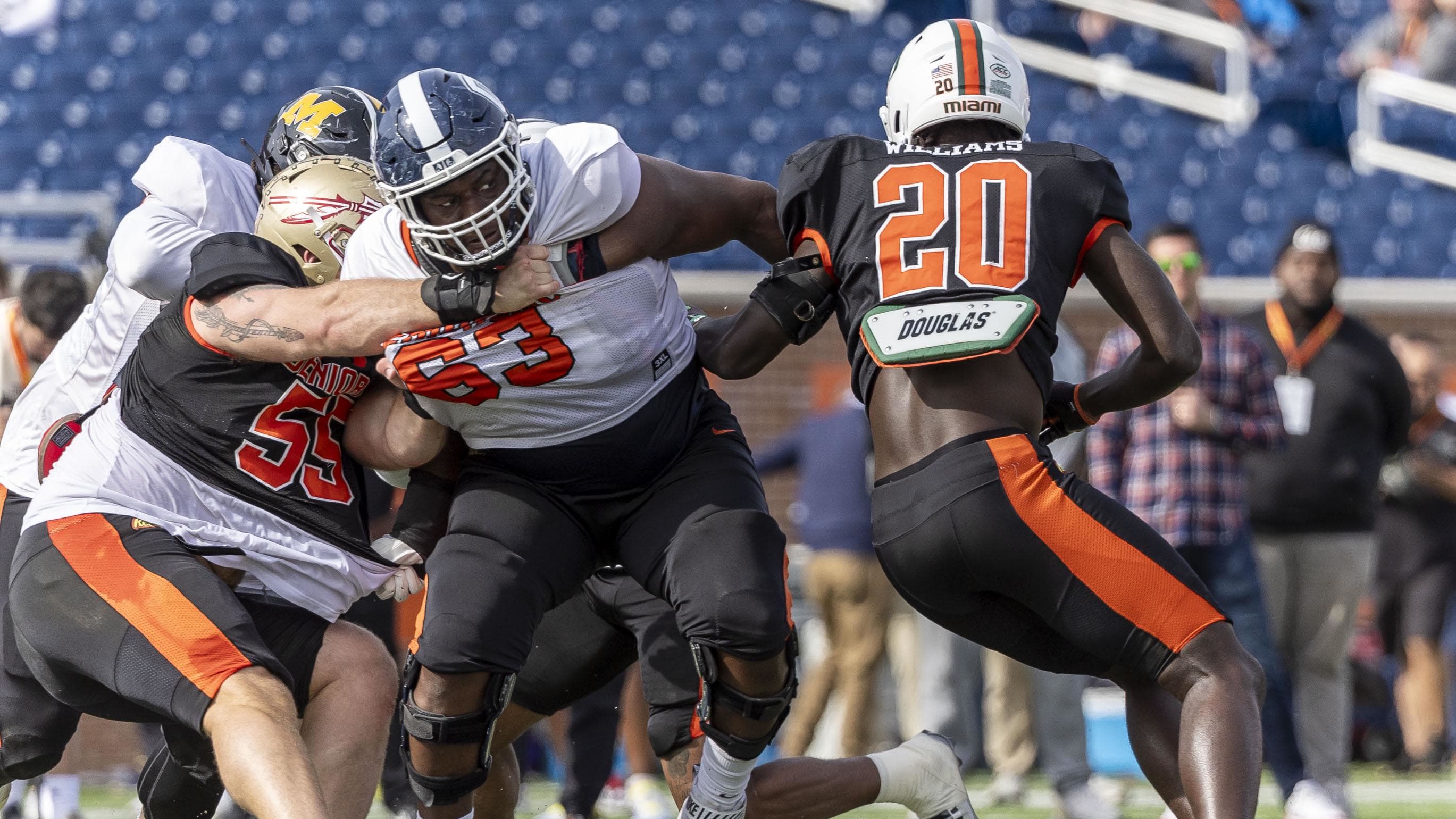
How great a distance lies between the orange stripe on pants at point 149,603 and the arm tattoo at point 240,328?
1.60 ft

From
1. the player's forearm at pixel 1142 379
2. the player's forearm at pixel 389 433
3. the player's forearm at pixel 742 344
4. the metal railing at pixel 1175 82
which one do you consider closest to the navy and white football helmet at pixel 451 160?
the player's forearm at pixel 389 433

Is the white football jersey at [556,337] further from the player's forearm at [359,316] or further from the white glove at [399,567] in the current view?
the white glove at [399,567]

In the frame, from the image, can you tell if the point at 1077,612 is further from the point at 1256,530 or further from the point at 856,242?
the point at 1256,530

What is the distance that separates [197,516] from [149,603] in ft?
1.15

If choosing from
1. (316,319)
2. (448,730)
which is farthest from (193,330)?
(448,730)

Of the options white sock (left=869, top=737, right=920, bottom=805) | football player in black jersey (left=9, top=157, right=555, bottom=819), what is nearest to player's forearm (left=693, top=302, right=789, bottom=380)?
football player in black jersey (left=9, top=157, right=555, bottom=819)

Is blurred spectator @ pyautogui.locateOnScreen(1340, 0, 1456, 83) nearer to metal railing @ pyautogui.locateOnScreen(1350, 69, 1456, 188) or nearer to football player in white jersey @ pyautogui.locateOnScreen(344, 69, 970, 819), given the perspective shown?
metal railing @ pyautogui.locateOnScreen(1350, 69, 1456, 188)

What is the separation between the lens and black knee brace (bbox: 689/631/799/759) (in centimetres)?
383

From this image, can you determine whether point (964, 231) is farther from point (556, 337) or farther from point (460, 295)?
point (460, 295)

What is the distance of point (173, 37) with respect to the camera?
11.5 metres

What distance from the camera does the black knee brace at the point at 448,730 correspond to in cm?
380

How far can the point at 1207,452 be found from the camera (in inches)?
255

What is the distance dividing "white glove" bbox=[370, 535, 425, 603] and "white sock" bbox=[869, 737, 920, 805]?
4.07 ft

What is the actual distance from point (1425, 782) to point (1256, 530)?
174 centimetres
